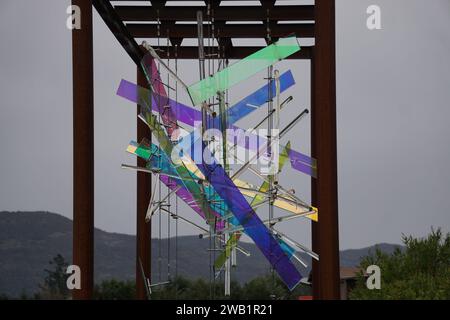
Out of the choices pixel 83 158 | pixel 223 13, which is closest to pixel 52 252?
pixel 223 13

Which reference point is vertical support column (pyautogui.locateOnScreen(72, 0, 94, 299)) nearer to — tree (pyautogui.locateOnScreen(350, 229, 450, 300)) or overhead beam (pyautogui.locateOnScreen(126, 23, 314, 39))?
tree (pyautogui.locateOnScreen(350, 229, 450, 300))

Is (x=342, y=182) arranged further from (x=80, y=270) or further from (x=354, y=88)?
(x=80, y=270)

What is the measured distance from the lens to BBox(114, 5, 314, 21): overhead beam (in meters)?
12.8

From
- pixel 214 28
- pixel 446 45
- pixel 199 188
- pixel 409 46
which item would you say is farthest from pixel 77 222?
pixel 409 46

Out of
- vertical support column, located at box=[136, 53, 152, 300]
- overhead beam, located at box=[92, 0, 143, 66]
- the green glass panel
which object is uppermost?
overhead beam, located at box=[92, 0, 143, 66]

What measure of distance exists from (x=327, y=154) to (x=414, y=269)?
145 inches

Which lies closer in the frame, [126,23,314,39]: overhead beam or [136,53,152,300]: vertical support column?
[126,23,314,39]: overhead beam

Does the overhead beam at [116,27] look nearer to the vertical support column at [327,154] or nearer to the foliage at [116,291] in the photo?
the vertical support column at [327,154]

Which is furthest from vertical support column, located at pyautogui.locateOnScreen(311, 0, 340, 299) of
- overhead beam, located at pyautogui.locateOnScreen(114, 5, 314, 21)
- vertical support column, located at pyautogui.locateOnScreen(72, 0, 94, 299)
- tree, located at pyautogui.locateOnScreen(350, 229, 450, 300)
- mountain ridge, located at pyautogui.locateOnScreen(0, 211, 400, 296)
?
mountain ridge, located at pyautogui.locateOnScreen(0, 211, 400, 296)

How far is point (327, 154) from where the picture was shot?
9.38 m

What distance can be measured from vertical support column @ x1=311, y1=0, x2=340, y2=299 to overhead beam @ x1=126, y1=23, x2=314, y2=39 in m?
4.23

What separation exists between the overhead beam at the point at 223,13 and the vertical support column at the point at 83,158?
124 inches

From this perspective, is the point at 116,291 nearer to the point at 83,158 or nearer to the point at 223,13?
the point at 223,13

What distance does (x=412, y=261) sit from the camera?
12.4 m
